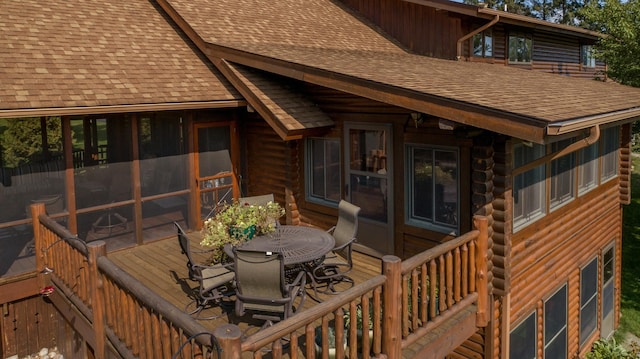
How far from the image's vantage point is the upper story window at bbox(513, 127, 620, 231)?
22.2 ft

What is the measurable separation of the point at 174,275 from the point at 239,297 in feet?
7.81

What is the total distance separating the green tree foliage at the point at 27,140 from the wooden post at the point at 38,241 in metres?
0.75

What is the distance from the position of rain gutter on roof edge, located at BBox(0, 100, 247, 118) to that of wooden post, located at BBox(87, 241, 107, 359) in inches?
100

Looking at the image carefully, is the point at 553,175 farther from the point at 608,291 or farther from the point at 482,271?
the point at 608,291

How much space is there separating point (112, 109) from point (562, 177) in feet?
23.9

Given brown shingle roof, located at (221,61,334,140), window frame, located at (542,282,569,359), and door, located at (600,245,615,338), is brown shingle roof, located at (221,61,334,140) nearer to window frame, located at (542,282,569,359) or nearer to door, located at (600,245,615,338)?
window frame, located at (542,282,569,359)

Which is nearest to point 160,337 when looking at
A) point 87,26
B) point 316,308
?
point 316,308

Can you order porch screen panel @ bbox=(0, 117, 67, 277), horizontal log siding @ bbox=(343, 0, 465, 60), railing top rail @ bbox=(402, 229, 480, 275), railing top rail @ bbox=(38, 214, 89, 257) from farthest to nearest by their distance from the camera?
horizontal log siding @ bbox=(343, 0, 465, 60) → porch screen panel @ bbox=(0, 117, 67, 277) → railing top rail @ bbox=(38, 214, 89, 257) → railing top rail @ bbox=(402, 229, 480, 275)

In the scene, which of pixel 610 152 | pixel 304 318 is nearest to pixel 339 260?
pixel 304 318

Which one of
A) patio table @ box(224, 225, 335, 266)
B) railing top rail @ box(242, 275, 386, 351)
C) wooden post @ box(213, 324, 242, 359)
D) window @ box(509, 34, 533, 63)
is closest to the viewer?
wooden post @ box(213, 324, 242, 359)

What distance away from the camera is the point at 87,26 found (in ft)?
30.5

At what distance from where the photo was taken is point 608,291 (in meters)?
11.1

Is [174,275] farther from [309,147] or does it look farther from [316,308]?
[316,308]

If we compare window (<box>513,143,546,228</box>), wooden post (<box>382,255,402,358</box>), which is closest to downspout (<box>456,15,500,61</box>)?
window (<box>513,143,546,228</box>)
